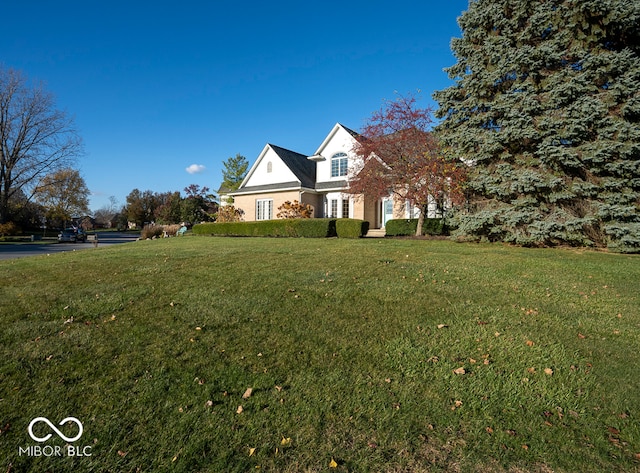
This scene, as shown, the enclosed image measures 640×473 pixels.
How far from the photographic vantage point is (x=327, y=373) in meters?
3.27

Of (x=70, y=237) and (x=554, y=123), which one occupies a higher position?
(x=554, y=123)

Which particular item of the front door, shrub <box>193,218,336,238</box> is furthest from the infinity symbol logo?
the front door

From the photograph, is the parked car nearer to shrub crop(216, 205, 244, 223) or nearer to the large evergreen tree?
shrub crop(216, 205, 244, 223)

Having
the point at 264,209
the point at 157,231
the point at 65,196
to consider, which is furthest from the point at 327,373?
the point at 65,196

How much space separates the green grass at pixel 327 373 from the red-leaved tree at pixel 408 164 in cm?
794

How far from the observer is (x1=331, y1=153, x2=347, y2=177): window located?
74.7 feet

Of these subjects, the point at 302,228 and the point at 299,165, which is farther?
the point at 299,165

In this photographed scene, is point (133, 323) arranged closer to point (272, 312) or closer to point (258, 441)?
point (272, 312)

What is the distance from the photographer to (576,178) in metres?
10.8

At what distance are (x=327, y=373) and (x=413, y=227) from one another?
1457 centimetres

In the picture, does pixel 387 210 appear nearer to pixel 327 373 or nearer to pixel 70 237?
pixel 327 373

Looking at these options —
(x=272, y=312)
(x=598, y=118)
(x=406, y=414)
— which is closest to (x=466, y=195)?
(x=598, y=118)
